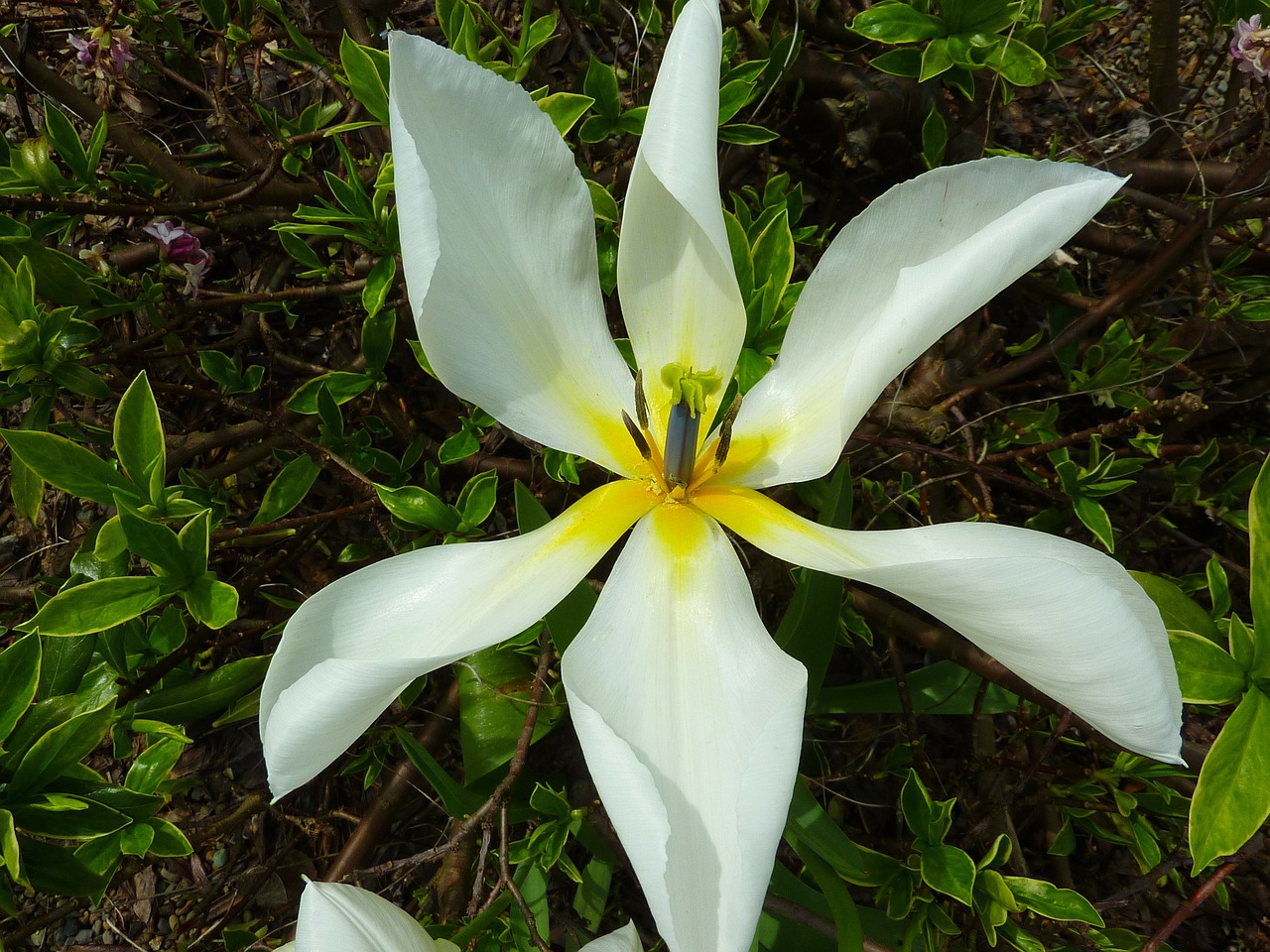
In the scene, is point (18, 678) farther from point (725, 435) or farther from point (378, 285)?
point (725, 435)

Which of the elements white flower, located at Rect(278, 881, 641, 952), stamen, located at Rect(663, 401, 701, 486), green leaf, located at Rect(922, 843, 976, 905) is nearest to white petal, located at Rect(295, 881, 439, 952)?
white flower, located at Rect(278, 881, 641, 952)

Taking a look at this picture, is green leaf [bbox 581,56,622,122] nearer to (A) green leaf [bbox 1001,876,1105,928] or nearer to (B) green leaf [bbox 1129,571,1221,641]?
(B) green leaf [bbox 1129,571,1221,641]

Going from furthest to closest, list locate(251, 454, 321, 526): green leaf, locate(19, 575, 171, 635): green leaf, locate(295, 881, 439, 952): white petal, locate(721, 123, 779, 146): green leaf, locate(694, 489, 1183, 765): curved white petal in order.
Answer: locate(721, 123, 779, 146): green leaf → locate(251, 454, 321, 526): green leaf → locate(19, 575, 171, 635): green leaf → locate(295, 881, 439, 952): white petal → locate(694, 489, 1183, 765): curved white petal

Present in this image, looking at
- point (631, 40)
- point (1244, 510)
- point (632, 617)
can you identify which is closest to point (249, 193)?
point (631, 40)

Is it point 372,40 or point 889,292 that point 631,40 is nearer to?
point 372,40

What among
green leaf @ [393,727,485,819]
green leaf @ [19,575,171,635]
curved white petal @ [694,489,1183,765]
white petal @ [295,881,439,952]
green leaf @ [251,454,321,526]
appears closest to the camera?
curved white petal @ [694,489,1183,765]

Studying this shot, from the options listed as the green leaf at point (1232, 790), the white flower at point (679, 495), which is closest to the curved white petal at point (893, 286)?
the white flower at point (679, 495)
